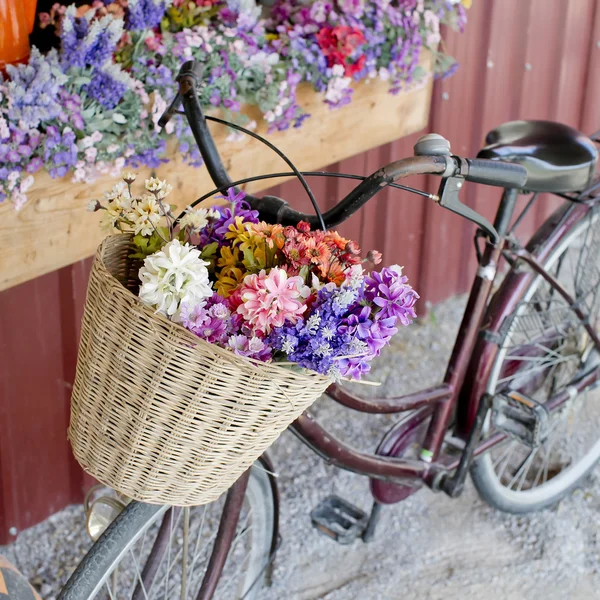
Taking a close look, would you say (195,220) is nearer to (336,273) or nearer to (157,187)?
(157,187)

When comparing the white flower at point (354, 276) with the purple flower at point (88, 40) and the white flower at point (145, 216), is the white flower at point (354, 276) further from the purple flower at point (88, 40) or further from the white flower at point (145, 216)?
the purple flower at point (88, 40)

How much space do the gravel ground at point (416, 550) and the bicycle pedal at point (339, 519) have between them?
0.30 ft

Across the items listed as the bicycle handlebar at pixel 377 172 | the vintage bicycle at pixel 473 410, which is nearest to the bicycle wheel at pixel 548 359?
the vintage bicycle at pixel 473 410

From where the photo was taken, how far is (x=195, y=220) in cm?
109

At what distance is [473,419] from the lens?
207 cm

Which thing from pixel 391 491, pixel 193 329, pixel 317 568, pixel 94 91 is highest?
pixel 94 91

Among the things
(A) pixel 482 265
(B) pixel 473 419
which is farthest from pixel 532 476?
(A) pixel 482 265

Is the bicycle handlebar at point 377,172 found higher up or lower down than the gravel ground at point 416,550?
higher up

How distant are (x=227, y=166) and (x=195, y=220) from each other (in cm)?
105

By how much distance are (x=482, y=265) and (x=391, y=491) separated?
2.11 ft

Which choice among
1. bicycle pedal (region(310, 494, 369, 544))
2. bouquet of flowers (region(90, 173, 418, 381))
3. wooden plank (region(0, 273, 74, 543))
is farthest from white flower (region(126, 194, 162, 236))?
bicycle pedal (region(310, 494, 369, 544))

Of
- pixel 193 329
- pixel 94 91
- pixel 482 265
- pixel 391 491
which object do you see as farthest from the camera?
pixel 391 491

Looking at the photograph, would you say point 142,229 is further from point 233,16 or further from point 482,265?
point 233,16

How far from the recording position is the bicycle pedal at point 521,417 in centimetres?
205
